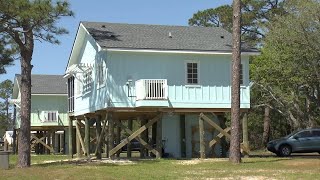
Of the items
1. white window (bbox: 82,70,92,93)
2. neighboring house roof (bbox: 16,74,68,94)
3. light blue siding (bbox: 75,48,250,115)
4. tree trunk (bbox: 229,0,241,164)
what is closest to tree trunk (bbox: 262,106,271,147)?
light blue siding (bbox: 75,48,250,115)

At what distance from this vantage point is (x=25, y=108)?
2317 centimetres

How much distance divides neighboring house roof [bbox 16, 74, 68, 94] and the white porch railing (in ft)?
71.6

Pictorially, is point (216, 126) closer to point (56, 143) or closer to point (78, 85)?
point (78, 85)

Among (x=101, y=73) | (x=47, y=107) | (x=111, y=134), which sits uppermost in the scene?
(x=101, y=73)

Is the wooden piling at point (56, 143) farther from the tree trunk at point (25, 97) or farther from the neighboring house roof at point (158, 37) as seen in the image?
the tree trunk at point (25, 97)

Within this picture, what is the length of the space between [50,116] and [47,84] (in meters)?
4.26

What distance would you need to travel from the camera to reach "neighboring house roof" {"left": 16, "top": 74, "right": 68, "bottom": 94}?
4738 centimetres

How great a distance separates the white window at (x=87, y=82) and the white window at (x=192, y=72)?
5.55 metres

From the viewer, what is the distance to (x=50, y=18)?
841 inches

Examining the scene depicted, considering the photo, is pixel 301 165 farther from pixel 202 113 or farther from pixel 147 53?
pixel 147 53

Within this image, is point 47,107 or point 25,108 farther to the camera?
point 47,107

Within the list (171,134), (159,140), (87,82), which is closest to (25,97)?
(159,140)

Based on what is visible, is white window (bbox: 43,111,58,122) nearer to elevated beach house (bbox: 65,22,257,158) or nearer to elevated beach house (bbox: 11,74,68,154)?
elevated beach house (bbox: 11,74,68,154)

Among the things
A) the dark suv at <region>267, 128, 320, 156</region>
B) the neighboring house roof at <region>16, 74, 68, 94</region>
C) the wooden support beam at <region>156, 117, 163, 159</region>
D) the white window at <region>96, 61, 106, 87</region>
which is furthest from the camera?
the neighboring house roof at <region>16, 74, 68, 94</region>
